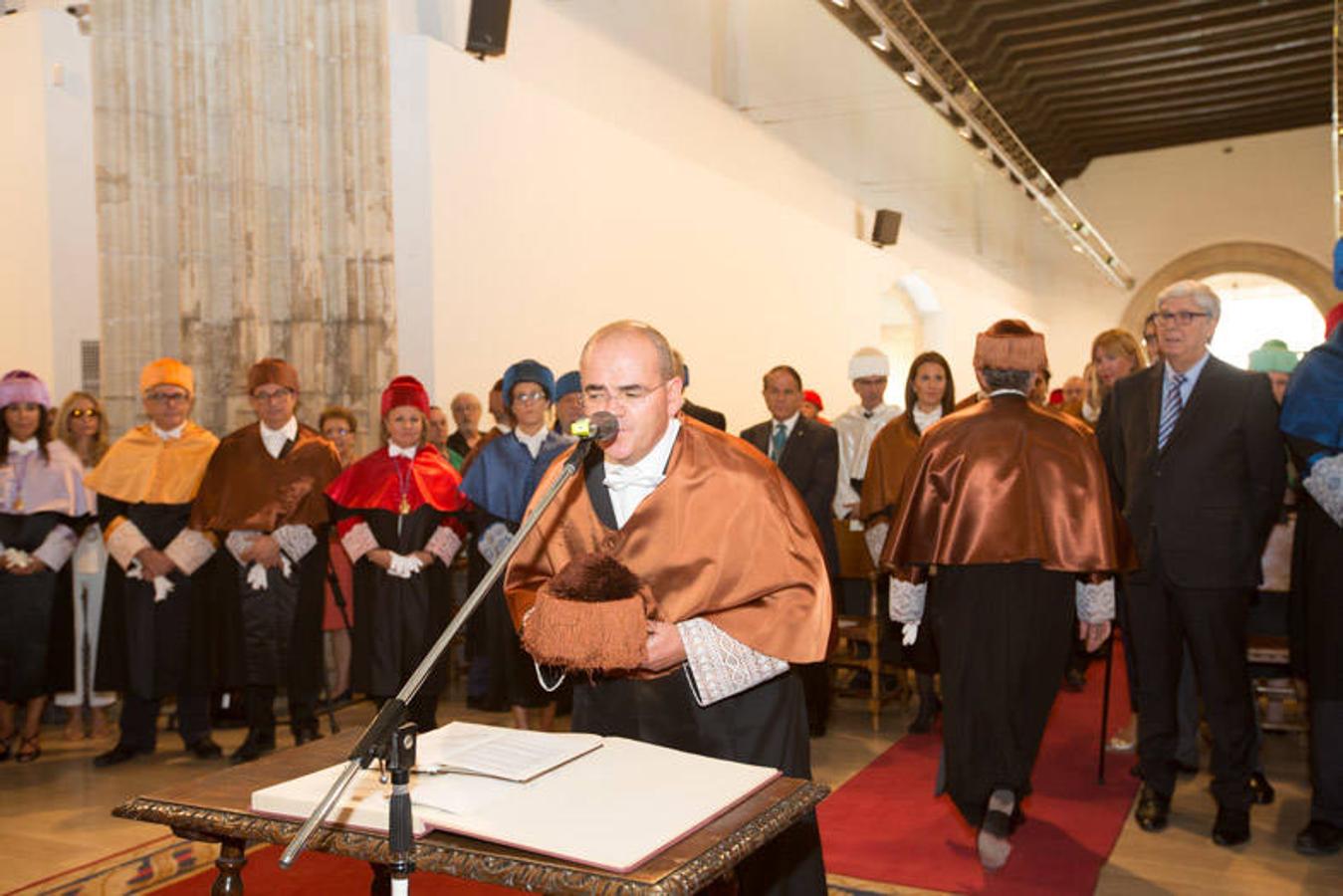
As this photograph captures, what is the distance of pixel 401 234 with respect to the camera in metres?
7.56

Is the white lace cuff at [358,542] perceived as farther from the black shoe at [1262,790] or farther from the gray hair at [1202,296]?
the black shoe at [1262,790]

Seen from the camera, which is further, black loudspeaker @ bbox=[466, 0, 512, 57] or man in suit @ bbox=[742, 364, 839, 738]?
black loudspeaker @ bbox=[466, 0, 512, 57]

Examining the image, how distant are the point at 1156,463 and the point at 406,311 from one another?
4730 millimetres

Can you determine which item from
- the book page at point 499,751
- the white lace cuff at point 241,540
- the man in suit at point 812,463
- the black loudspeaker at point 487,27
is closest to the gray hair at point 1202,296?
the man in suit at point 812,463

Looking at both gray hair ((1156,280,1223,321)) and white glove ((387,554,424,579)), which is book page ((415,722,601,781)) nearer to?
gray hair ((1156,280,1223,321))

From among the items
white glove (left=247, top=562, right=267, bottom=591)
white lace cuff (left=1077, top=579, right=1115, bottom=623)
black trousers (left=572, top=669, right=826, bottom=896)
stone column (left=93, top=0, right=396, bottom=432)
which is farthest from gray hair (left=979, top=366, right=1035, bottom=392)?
stone column (left=93, top=0, right=396, bottom=432)

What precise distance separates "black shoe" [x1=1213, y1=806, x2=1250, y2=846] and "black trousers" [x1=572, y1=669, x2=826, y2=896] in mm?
2439

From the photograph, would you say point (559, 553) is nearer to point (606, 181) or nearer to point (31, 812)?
point (31, 812)

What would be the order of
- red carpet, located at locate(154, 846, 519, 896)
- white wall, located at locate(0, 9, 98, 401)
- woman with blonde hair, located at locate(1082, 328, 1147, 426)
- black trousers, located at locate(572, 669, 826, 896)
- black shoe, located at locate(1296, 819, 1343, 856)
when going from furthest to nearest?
white wall, located at locate(0, 9, 98, 401), woman with blonde hair, located at locate(1082, 328, 1147, 426), black shoe, located at locate(1296, 819, 1343, 856), red carpet, located at locate(154, 846, 519, 896), black trousers, located at locate(572, 669, 826, 896)

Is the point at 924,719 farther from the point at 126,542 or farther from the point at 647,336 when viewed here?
the point at 647,336

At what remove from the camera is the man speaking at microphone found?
2.59 meters

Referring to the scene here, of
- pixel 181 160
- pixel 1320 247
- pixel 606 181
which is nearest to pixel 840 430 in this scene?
pixel 606 181

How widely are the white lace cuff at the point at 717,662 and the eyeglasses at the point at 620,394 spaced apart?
1.61 ft

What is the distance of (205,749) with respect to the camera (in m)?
5.93
